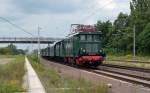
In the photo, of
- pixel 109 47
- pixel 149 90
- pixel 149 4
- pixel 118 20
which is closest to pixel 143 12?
pixel 149 4

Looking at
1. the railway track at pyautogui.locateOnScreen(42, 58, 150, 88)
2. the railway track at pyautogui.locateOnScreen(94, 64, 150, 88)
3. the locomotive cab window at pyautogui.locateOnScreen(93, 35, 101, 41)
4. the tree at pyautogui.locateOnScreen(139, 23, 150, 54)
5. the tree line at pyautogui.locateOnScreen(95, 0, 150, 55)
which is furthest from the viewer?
the tree line at pyautogui.locateOnScreen(95, 0, 150, 55)

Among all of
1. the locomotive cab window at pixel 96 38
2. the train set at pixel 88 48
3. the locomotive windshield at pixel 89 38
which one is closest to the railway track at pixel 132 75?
the train set at pixel 88 48

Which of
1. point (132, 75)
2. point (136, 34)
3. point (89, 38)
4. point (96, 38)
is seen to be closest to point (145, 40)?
point (136, 34)

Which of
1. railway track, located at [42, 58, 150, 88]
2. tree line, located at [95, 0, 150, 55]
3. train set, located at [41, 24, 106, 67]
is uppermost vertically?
tree line, located at [95, 0, 150, 55]

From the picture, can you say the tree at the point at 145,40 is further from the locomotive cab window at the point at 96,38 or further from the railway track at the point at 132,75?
the railway track at the point at 132,75

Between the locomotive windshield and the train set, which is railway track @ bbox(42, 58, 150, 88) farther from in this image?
the locomotive windshield

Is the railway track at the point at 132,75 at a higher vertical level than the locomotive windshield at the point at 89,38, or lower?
lower

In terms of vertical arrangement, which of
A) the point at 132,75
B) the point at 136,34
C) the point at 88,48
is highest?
the point at 136,34

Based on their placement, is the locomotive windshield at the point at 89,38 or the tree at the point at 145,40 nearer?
the locomotive windshield at the point at 89,38

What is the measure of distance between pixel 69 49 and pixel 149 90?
1156 inches

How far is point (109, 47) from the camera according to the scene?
12212cm

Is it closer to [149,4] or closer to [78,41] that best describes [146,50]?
[149,4]

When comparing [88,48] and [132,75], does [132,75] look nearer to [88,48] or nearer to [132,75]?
[132,75]

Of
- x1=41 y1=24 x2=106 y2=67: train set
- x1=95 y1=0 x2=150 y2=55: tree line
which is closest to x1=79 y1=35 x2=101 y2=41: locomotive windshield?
x1=41 y1=24 x2=106 y2=67: train set
